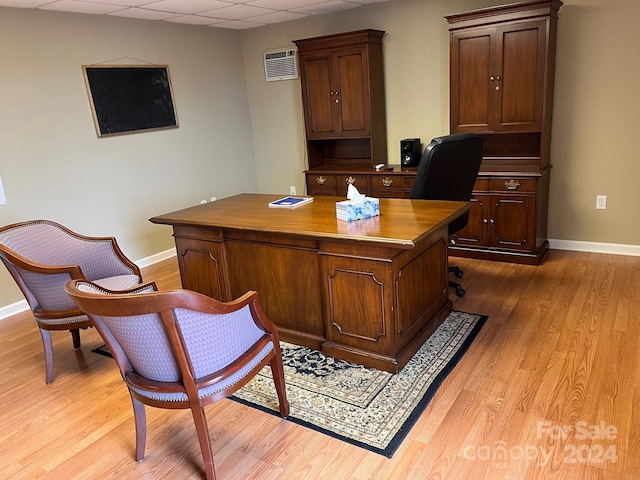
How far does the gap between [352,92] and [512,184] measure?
1.73 meters

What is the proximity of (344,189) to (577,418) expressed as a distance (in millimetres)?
3117

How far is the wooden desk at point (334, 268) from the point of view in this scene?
243 cm

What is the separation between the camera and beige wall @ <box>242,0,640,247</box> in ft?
12.4

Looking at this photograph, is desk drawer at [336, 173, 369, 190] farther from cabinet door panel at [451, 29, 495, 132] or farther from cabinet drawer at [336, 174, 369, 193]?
cabinet door panel at [451, 29, 495, 132]

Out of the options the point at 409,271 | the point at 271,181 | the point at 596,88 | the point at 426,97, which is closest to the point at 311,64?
the point at 426,97

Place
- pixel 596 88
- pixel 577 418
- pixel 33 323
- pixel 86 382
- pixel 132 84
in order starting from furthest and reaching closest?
pixel 132 84 → pixel 596 88 → pixel 33 323 → pixel 86 382 → pixel 577 418

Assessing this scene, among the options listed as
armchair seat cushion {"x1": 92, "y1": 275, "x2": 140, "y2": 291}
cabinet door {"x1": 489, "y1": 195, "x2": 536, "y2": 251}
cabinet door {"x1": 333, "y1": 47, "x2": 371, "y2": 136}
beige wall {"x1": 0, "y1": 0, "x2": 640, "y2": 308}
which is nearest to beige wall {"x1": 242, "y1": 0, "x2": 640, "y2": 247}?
beige wall {"x1": 0, "y1": 0, "x2": 640, "y2": 308}

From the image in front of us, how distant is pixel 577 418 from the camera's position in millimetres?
2107

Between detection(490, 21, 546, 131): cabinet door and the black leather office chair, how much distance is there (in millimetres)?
857

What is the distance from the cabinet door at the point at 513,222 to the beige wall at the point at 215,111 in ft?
1.80

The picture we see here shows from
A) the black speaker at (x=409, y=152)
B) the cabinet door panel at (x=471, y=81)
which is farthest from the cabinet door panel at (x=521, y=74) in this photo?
the black speaker at (x=409, y=152)

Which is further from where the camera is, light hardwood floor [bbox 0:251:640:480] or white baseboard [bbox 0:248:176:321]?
white baseboard [bbox 0:248:176:321]

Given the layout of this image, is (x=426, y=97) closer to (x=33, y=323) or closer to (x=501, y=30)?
(x=501, y=30)

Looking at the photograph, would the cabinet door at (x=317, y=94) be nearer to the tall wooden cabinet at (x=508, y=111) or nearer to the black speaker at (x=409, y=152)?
the black speaker at (x=409, y=152)
